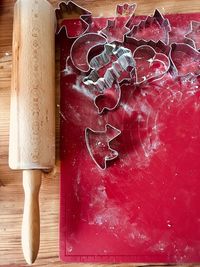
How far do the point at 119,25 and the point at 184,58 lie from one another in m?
0.17

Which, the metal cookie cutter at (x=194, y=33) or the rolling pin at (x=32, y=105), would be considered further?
the metal cookie cutter at (x=194, y=33)

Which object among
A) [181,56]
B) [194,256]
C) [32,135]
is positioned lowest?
[194,256]

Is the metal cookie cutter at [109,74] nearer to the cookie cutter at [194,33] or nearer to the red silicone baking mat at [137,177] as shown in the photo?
the red silicone baking mat at [137,177]

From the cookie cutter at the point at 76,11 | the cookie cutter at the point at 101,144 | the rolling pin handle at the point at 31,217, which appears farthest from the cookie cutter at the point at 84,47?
the rolling pin handle at the point at 31,217

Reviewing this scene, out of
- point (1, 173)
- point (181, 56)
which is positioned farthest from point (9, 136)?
point (181, 56)

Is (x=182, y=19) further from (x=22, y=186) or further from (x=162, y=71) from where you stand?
(x=22, y=186)

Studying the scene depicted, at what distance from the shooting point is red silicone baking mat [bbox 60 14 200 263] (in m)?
0.93

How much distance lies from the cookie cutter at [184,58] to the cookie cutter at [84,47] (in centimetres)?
16

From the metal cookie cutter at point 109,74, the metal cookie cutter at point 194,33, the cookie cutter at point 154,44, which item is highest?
the metal cookie cutter at point 194,33

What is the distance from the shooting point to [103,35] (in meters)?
1.02

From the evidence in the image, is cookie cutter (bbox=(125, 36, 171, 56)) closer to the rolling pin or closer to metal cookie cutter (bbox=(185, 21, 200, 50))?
metal cookie cutter (bbox=(185, 21, 200, 50))

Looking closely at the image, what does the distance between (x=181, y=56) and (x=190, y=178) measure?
275 mm

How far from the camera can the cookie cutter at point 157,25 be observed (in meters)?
1.01

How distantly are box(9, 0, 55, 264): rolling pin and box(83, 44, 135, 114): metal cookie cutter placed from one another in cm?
9
